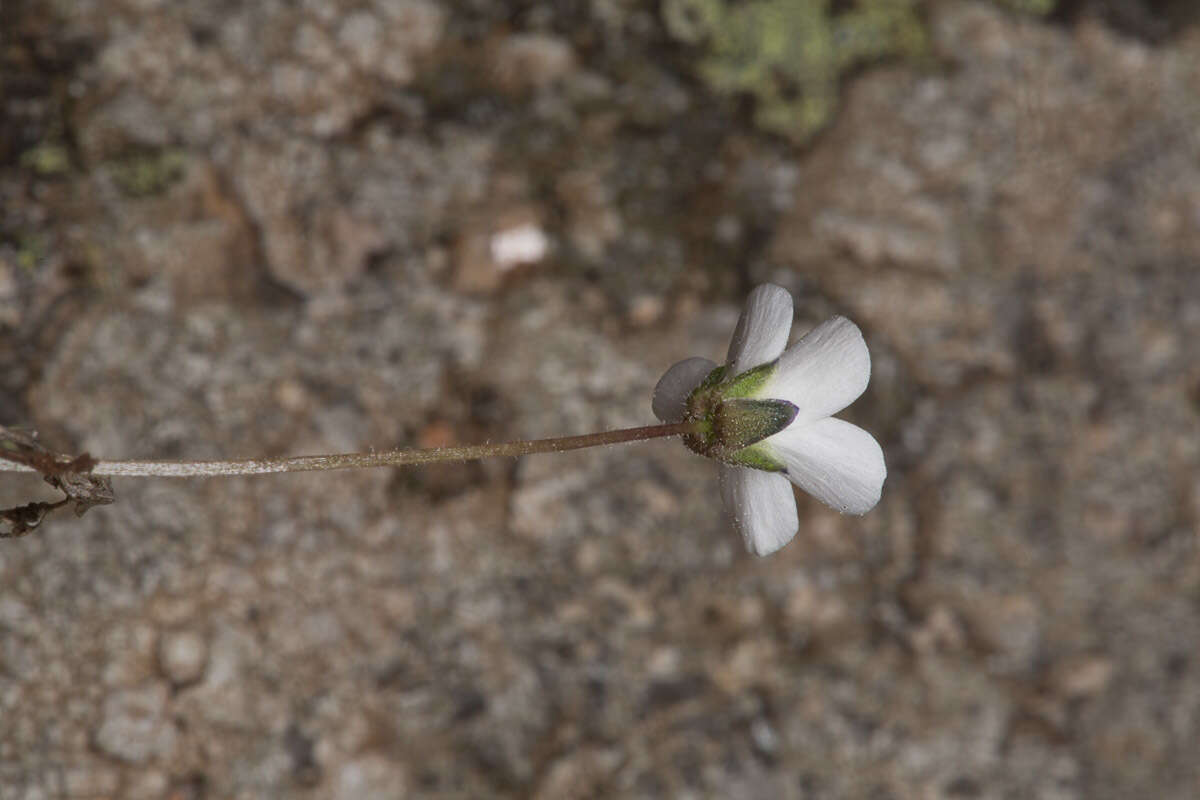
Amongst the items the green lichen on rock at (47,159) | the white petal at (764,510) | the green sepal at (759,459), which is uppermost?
the green lichen on rock at (47,159)

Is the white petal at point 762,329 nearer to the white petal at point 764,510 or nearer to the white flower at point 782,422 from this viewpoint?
the white flower at point 782,422

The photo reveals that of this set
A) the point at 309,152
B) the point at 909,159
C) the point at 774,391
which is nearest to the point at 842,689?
the point at 774,391

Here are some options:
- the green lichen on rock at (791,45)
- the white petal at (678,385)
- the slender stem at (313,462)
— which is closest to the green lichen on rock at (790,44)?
the green lichen on rock at (791,45)

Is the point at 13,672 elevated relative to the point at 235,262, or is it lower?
lower

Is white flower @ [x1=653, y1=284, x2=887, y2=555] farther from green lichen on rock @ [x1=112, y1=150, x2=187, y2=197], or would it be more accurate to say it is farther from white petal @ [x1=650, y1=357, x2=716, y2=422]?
green lichen on rock @ [x1=112, y1=150, x2=187, y2=197]

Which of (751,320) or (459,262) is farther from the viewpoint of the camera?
(459,262)

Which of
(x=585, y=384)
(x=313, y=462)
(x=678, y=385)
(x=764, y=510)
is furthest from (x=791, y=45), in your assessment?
(x=313, y=462)

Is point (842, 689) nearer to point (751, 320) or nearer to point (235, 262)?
point (751, 320)
